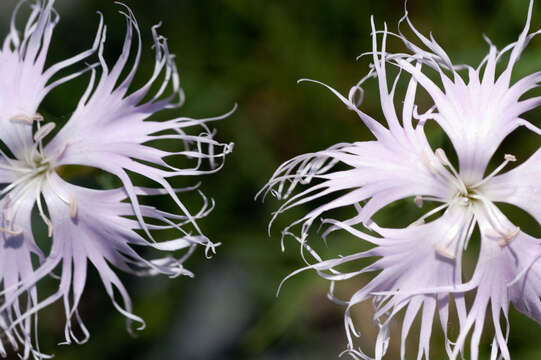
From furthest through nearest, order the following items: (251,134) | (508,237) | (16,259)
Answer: (251,134)
(16,259)
(508,237)

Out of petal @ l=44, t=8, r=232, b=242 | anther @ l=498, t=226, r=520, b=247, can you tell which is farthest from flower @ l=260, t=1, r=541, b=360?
petal @ l=44, t=8, r=232, b=242

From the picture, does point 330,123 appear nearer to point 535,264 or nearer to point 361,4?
point 361,4

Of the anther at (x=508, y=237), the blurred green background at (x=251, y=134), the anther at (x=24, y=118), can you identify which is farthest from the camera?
the blurred green background at (x=251, y=134)

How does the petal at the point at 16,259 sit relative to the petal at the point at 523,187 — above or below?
below

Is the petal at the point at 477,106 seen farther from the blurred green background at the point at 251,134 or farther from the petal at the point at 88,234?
the blurred green background at the point at 251,134

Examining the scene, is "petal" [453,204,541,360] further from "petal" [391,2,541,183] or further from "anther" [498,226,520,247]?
"petal" [391,2,541,183]

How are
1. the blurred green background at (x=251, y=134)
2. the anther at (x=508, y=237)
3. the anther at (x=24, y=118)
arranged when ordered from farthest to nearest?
the blurred green background at (x=251, y=134) < the anther at (x=24, y=118) < the anther at (x=508, y=237)

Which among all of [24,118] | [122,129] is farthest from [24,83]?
[122,129]

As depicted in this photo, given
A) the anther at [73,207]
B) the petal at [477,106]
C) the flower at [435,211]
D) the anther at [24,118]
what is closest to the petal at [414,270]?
the flower at [435,211]

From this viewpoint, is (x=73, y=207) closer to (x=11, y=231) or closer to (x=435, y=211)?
(x=11, y=231)
